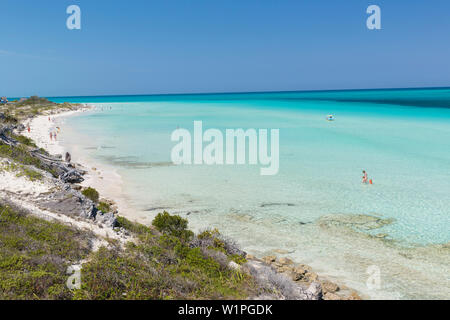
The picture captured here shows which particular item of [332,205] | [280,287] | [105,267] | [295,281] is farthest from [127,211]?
[332,205]

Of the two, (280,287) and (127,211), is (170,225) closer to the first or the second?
(127,211)

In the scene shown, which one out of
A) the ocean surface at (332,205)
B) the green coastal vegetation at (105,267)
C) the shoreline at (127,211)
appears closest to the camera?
the green coastal vegetation at (105,267)

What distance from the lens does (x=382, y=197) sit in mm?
19625

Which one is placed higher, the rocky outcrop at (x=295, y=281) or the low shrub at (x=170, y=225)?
the low shrub at (x=170, y=225)

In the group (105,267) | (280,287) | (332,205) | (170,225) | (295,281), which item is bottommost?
(295,281)

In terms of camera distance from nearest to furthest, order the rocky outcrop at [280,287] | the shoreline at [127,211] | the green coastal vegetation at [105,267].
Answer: the green coastal vegetation at [105,267] → the rocky outcrop at [280,287] → the shoreline at [127,211]

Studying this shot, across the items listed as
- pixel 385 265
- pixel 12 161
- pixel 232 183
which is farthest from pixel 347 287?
pixel 12 161

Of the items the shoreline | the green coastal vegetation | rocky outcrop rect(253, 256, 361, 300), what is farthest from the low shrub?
rocky outcrop rect(253, 256, 361, 300)

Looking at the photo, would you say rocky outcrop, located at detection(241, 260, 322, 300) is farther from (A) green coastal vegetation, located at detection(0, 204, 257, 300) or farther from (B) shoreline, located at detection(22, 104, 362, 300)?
(B) shoreline, located at detection(22, 104, 362, 300)

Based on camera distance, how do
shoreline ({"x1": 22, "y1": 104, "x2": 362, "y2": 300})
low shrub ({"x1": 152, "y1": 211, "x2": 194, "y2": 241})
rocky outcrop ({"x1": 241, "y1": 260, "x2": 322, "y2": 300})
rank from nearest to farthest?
1. rocky outcrop ({"x1": 241, "y1": 260, "x2": 322, "y2": 300})
2. shoreline ({"x1": 22, "y1": 104, "x2": 362, "y2": 300})
3. low shrub ({"x1": 152, "y1": 211, "x2": 194, "y2": 241})

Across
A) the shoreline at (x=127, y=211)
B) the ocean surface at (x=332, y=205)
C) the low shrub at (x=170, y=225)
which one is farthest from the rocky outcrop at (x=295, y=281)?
the low shrub at (x=170, y=225)

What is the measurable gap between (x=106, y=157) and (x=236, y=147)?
14.3m

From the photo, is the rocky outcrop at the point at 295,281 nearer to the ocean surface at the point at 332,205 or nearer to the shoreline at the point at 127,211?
the shoreline at the point at 127,211
